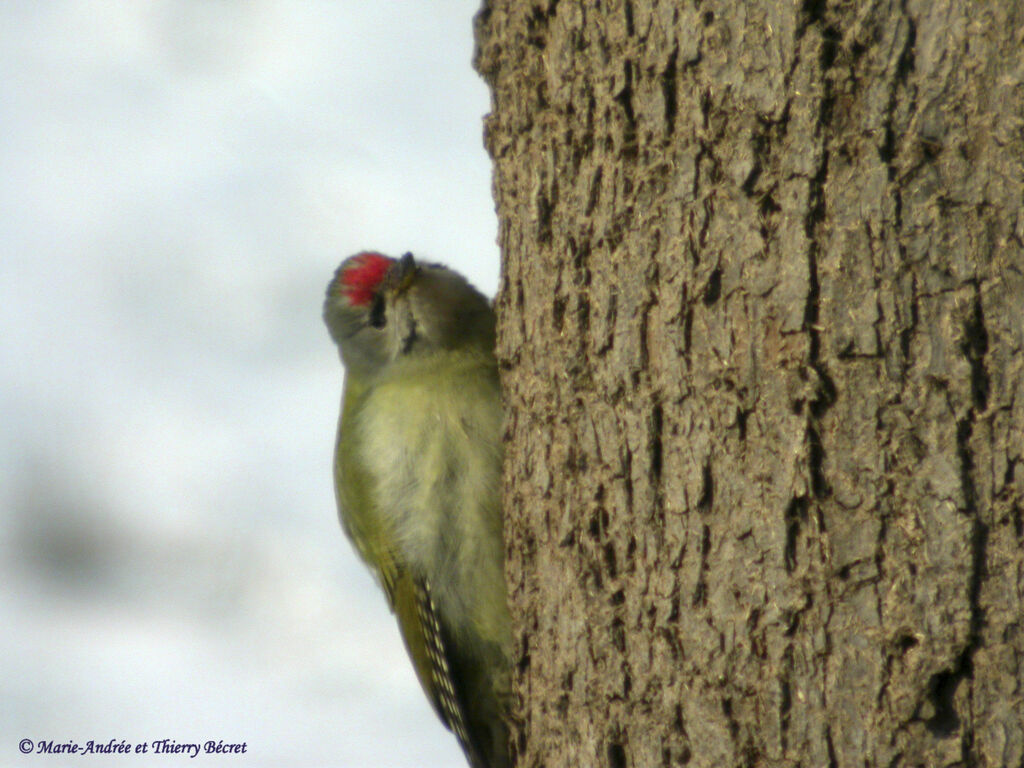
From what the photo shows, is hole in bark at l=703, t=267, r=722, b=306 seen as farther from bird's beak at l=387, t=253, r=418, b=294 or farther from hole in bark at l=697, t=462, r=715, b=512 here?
bird's beak at l=387, t=253, r=418, b=294

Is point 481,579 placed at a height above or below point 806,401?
below

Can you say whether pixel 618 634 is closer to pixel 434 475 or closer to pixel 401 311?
pixel 434 475

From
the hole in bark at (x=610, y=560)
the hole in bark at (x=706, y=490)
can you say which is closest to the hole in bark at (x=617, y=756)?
the hole in bark at (x=610, y=560)

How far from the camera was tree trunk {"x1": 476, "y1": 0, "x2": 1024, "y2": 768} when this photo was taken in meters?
1.80

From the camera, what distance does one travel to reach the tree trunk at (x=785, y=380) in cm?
180

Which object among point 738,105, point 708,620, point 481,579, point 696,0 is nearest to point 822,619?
point 708,620

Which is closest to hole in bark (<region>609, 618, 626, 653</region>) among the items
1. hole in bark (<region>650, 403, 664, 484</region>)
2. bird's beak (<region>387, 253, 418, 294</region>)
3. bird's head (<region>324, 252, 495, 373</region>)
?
hole in bark (<region>650, 403, 664, 484</region>)

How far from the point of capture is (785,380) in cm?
196

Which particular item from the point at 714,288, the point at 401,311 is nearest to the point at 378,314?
the point at 401,311

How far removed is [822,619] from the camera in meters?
1.90

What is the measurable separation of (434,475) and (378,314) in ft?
2.22

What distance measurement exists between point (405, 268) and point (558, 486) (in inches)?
54.5

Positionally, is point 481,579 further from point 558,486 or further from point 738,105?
point 738,105

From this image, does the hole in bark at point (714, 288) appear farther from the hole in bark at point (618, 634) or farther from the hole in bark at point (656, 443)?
the hole in bark at point (618, 634)
